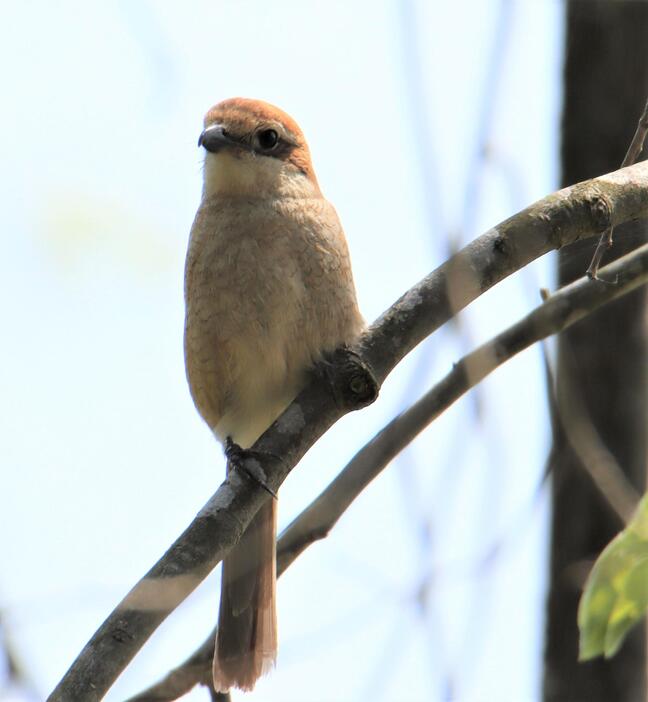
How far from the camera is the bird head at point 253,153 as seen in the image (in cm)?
429

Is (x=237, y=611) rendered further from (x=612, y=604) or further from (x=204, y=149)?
(x=612, y=604)

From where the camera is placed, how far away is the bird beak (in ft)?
14.2

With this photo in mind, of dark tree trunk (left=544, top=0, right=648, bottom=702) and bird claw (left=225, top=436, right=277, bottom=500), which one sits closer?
bird claw (left=225, top=436, right=277, bottom=500)

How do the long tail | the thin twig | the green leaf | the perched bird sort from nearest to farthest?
the green leaf → the thin twig → the perched bird → the long tail

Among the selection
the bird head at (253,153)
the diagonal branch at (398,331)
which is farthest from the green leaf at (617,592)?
the bird head at (253,153)

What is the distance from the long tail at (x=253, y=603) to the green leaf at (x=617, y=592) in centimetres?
203

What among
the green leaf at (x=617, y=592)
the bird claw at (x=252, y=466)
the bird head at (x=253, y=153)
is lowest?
the green leaf at (x=617, y=592)

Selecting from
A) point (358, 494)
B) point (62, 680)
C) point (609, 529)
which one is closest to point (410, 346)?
point (358, 494)

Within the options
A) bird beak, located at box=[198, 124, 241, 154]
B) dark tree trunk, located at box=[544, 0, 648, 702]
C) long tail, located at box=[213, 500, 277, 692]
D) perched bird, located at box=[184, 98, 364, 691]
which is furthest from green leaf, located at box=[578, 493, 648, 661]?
bird beak, located at box=[198, 124, 241, 154]

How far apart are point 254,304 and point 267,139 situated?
2.90ft

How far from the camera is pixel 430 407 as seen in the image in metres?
3.48

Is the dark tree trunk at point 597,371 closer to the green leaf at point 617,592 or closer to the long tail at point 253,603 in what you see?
the long tail at point 253,603

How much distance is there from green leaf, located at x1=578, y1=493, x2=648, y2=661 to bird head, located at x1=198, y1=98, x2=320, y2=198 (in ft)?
7.68

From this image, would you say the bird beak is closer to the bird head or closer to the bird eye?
the bird head
